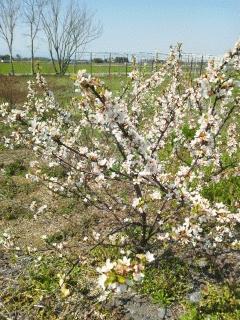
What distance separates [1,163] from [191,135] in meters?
4.15

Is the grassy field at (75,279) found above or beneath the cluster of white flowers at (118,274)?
beneath

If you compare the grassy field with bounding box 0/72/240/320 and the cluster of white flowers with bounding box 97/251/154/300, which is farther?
the grassy field with bounding box 0/72/240/320

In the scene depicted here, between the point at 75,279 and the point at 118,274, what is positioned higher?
the point at 118,274

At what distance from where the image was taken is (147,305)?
445cm

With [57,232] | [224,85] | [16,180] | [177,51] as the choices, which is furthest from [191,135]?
[224,85]

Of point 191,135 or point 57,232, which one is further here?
point 191,135

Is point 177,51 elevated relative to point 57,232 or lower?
elevated

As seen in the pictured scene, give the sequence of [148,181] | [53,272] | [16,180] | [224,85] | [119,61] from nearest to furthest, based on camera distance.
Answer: [224,85] → [148,181] → [53,272] → [16,180] → [119,61]

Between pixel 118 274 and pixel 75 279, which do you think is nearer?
pixel 118 274

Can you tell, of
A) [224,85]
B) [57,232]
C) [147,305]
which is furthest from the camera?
[57,232]

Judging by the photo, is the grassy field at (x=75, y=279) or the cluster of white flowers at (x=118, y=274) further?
the grassy field at (x=75, y=279)

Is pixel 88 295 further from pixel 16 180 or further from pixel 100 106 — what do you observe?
pixel 16 180

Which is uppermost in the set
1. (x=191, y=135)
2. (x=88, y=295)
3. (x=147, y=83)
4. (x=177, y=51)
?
(x=177, y=51)

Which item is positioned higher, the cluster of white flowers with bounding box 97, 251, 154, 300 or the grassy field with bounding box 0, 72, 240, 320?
the cluster of white flowers with bounding box 97, 251, 154, 300
